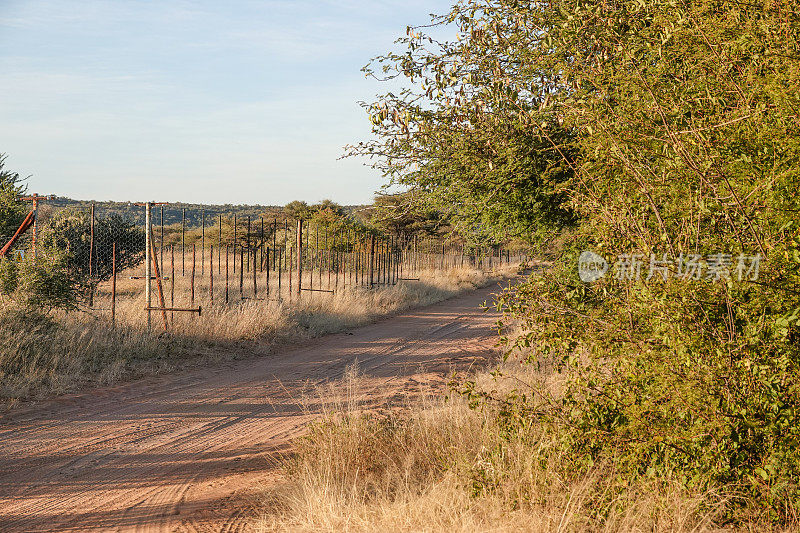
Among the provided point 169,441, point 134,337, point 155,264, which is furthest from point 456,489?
point 155,264

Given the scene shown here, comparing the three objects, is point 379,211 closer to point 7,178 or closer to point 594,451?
point 594,451

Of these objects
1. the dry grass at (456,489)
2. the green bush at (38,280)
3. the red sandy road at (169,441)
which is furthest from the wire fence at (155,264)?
the dry grass at (456,489)

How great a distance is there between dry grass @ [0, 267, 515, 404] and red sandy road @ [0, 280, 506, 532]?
563 millimetres

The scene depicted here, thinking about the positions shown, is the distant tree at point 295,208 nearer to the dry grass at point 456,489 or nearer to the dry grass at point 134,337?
the dry grass at point 134,337

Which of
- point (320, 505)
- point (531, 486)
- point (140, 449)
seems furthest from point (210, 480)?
point (531, 486)

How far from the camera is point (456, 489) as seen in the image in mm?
4199

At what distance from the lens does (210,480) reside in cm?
524

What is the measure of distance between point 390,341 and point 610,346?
9219 mm

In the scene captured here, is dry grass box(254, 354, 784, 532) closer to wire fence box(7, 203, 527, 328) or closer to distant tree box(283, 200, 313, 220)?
wire fence box(7, 203, 527, 328)

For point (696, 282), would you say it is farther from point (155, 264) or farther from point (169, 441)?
point (155, 264)

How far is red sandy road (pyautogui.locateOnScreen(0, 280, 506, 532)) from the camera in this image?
14.9 ft

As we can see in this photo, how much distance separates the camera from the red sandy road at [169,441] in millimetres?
4543

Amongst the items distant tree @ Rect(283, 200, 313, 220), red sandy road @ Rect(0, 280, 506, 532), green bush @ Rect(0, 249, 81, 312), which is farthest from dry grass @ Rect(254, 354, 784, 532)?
distant tree @ Rect(283, 200, 313, 220)

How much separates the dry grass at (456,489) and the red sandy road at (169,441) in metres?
0.59
